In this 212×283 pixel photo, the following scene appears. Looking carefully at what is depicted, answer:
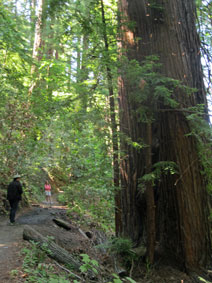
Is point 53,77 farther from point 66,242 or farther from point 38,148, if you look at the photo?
point 66,242

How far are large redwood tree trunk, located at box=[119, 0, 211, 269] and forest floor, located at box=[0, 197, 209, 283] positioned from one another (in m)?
0.46

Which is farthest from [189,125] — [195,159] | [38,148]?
[38,148]

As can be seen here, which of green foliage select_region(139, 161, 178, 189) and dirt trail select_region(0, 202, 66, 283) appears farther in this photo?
green foliage select_region(139, 161, 178, 189)

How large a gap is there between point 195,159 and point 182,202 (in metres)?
0.93

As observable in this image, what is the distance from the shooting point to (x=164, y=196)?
578 centimetres

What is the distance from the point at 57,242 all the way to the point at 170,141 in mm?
4036

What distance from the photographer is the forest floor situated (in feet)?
16.4

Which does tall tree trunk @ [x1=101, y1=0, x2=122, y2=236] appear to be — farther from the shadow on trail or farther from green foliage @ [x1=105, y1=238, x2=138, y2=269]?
the shadow on trail

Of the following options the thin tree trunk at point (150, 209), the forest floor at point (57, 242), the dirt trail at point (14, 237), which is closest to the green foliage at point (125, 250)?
the forest floor at point (57, 242)

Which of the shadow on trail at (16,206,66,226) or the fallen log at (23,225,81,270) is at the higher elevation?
the shadow on trail at (16,206,66,226)

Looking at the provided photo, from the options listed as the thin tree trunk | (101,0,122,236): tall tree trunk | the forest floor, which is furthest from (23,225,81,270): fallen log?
the thin tree trunk

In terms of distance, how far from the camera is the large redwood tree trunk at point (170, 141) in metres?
5.39

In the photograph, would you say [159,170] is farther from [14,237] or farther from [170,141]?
[14,237]

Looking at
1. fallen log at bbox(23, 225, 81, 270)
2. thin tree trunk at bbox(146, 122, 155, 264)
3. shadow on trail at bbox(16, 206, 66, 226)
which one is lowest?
fallen log at bbox(23, 225, 81, 270)
